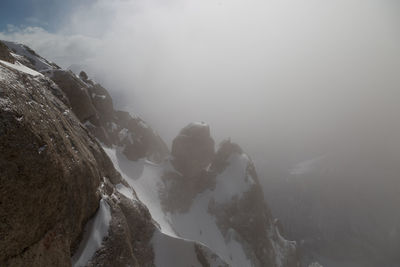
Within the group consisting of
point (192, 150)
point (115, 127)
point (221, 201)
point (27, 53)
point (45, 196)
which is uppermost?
point (27, 53)

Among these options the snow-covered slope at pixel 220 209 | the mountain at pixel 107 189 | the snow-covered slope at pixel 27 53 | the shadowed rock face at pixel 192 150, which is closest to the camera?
the mountain at pixel 107 189

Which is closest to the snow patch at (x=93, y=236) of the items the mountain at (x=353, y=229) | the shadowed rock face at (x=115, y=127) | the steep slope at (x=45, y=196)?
the steep slope at (x=45, y=196)

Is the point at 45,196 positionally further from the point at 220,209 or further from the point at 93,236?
the point at 220,209

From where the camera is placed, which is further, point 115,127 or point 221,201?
point 115,127

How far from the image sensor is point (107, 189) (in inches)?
678

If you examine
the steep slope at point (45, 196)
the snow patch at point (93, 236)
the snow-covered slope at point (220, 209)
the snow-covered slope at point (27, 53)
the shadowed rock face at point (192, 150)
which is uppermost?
the snow-covered slope at point (27, 53)

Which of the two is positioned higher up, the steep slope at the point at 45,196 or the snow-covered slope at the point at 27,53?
the snow-covered slope at the point at 27,53

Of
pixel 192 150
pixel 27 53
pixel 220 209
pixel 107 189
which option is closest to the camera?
pixel 107 189

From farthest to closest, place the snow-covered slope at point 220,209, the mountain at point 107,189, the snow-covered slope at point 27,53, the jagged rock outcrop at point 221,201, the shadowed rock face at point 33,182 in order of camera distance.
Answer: the jagged rock outcrop at point 221,201 → the snow-covered slope at point 220,209 → the snow-covered slope at point 27,53 → the mountain at point 107,189 → the shadowed rock face at point 33,182

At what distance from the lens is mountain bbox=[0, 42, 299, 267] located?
301 inches

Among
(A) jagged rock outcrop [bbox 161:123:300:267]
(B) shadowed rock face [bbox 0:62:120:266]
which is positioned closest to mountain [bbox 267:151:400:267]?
(A) jagged rock outcrop [bbox 161:123:300:267]

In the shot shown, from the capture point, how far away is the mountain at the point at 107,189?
765 centimetres

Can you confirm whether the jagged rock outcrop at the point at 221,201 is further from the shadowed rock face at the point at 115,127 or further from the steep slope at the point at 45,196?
the steep slope at the point at 45,196

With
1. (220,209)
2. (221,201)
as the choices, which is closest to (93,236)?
(220,209)
